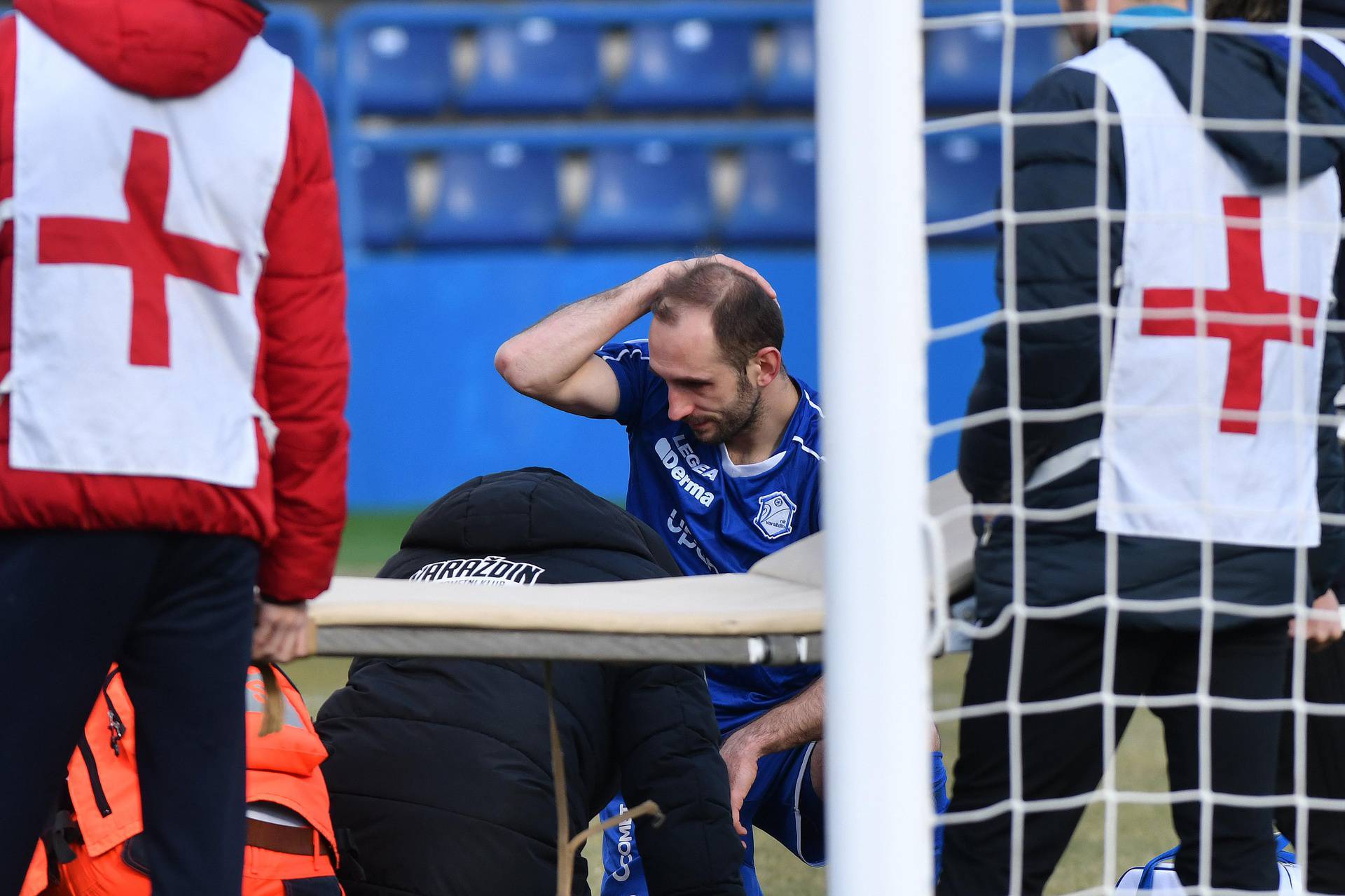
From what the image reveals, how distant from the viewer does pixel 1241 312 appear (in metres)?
1.70

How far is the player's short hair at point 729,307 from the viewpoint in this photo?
2.65 metres

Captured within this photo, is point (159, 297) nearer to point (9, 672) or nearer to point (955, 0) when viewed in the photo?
point (9, 672)

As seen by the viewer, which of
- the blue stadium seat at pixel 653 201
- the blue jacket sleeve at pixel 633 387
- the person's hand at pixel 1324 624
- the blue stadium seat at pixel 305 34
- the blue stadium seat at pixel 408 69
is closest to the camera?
the person's hand at pixel 1324 624

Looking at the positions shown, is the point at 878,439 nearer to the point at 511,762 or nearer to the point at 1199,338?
the point at 1199,338

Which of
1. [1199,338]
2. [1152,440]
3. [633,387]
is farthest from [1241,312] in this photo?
[633,387]

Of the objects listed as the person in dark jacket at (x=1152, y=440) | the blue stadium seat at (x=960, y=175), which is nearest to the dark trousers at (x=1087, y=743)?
the person in dark jacket at (x=1152, y=440)

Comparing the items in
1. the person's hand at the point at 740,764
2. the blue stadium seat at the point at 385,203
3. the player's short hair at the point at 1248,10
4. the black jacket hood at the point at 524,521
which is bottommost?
the person's hand at the point at 740,764

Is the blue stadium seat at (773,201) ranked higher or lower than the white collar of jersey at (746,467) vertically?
higher

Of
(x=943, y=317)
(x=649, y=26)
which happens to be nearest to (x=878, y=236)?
(x=943, y=317)

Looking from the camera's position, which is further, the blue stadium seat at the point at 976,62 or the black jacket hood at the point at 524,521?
the blue stadium seat at the point at 976,62

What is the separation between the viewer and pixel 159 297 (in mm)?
1452

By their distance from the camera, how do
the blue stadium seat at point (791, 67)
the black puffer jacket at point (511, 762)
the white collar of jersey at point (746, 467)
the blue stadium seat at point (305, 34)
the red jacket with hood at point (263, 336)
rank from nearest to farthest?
the red jacket with hood at point (263, 336) → the black puffer jacket at point (511, 762) → the white collar of jersey at point (746, 467) → the blue stadium seat at point (305, 34) → the blue stadium seat at point (791, 67)

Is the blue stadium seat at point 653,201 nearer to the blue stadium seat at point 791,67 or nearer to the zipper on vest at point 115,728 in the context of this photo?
the blue stadium seat at point 791,67

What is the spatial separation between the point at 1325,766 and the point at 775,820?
34.7 inches
